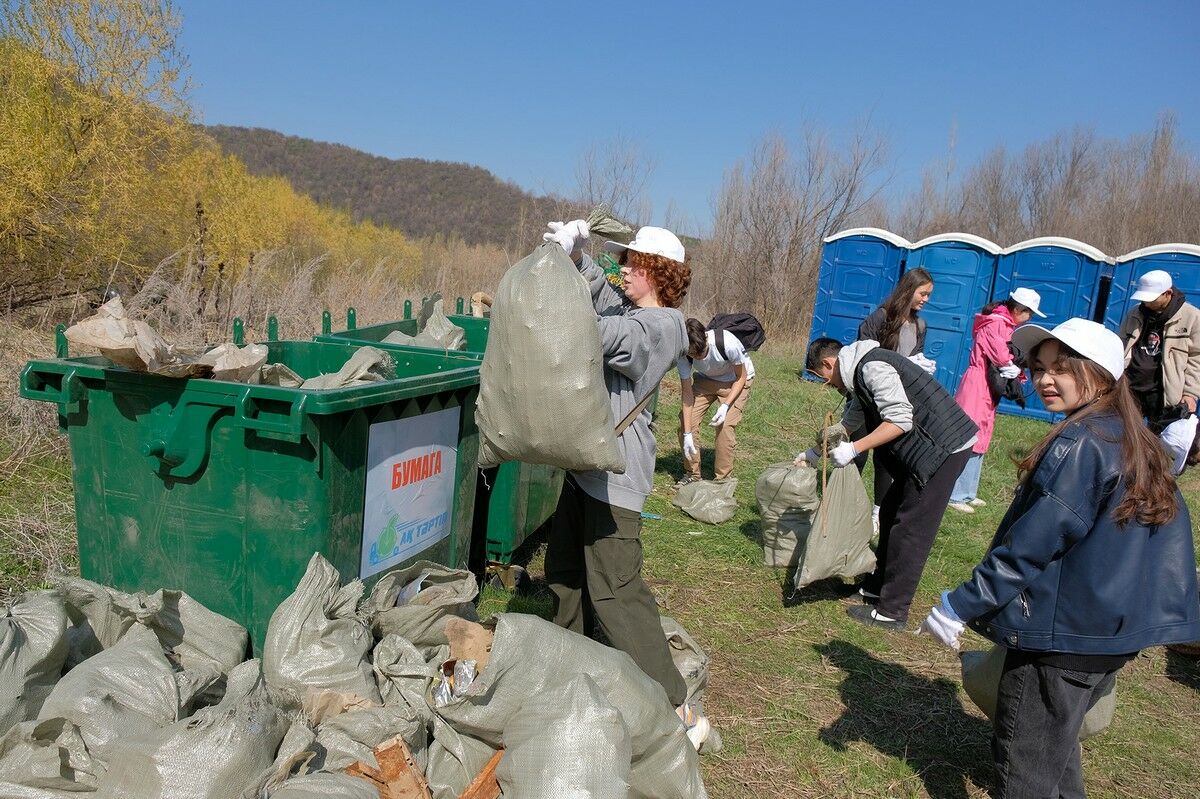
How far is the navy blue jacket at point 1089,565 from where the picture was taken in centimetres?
207

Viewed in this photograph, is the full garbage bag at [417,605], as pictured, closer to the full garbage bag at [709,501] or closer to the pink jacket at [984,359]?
the full garbage bag at [709,501]

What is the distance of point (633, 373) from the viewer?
2.57 m

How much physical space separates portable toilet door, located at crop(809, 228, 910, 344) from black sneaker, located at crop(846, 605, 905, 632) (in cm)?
858

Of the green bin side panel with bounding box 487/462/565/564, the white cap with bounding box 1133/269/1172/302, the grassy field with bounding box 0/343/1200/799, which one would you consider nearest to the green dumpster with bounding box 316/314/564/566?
the green bin side panel with bounding box 487/462/565/564

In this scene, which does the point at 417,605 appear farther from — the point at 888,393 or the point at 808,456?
the point at 808,456

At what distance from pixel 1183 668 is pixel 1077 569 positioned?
2.74 metres

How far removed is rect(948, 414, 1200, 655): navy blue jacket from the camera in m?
2.07

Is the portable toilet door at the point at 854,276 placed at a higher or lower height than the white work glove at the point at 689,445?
higher

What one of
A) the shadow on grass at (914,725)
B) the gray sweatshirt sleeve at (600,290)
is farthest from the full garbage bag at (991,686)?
the gray sweatshirt sleeve at (600,290)

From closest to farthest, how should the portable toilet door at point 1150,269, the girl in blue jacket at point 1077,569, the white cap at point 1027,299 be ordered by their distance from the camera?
the girl in blue jacket at point 1077,569 < the white cap at point 1027,299 < the portable toilet door at point 1150,269

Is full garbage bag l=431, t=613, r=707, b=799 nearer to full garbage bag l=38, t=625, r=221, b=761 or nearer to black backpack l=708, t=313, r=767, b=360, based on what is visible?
full garbage bag l=38, t=625, r=221, b=761

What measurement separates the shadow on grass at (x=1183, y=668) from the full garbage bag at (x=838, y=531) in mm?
1626

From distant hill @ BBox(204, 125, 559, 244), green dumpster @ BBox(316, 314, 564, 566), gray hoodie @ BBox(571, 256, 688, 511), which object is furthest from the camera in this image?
distant hill @ BBox(204, 125, 559, 244)

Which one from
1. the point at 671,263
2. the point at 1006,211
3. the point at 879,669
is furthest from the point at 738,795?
the point at 1006,211
